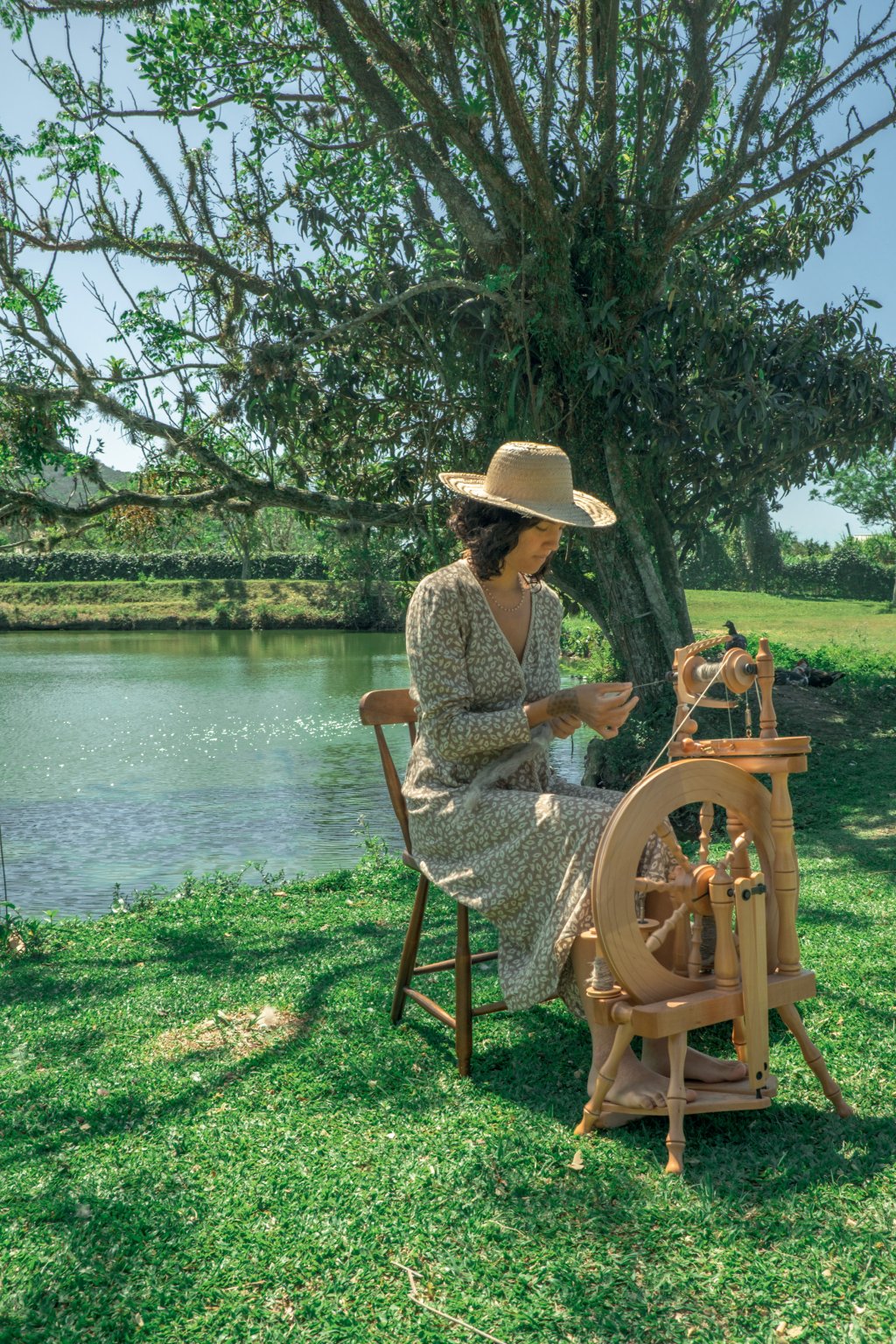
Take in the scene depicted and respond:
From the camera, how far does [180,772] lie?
13.0m

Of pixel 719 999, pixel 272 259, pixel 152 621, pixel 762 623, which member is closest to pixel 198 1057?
pixel 719 999

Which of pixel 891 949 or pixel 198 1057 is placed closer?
pixel 198 1057

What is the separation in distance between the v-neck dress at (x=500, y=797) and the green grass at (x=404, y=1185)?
47 centimetres

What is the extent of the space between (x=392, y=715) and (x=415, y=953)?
0.77 meters

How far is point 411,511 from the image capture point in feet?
33.8

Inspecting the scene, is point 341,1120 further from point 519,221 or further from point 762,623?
point 762,623

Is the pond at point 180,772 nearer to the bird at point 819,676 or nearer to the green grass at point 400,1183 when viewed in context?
the bird at point 819,676

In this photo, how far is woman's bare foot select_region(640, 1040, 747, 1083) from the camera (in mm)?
2727

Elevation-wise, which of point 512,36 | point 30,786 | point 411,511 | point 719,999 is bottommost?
point 30,786

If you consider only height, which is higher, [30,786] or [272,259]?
[272,259]

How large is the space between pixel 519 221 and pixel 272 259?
309cm

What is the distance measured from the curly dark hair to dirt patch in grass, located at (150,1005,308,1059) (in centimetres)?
164

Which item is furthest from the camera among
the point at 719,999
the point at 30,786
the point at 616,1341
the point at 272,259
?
the point at 30,786

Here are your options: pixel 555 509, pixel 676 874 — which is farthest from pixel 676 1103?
pixel 555 509
